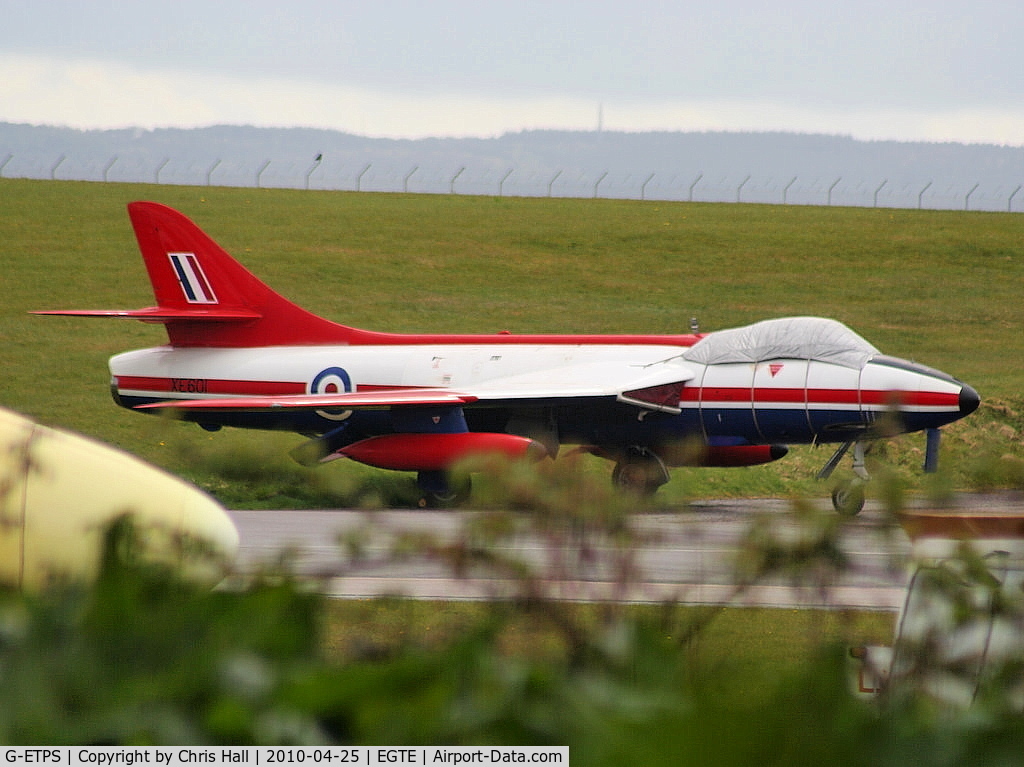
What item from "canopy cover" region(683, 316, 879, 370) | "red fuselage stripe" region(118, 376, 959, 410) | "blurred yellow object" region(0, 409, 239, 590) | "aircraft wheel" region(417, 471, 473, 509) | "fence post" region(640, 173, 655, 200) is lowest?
"blurred yellow object" region(0, 409, 239, 590)

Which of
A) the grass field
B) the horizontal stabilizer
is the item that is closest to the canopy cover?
the grass field

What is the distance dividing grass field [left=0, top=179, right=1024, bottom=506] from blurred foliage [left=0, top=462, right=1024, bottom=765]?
1837 centimetres

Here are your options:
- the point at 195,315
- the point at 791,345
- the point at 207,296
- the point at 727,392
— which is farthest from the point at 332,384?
the point at 791,345

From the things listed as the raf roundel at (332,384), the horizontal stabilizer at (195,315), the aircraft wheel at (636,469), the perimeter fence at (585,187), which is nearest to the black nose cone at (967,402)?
the aircraft wheel at (636,469)

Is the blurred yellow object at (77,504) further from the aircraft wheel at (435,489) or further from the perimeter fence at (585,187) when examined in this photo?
the perimeter fence at (585,187)

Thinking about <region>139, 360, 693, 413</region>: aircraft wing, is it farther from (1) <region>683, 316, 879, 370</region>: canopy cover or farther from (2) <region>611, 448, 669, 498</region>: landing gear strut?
(2) <region>611, 448, 669, 498</region>: landing gear strut

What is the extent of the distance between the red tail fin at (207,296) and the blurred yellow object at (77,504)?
604 inches

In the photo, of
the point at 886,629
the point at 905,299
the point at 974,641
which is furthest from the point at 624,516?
the point at 905,299

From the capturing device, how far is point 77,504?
4930 mm

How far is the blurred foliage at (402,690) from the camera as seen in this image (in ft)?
8.38

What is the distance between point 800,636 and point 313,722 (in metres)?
5.62

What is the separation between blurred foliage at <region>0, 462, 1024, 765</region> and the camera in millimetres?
2555

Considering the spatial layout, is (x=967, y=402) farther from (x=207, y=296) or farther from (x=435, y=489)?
(x=207, y=296)

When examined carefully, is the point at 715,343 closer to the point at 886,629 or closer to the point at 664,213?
the point at 886,629
